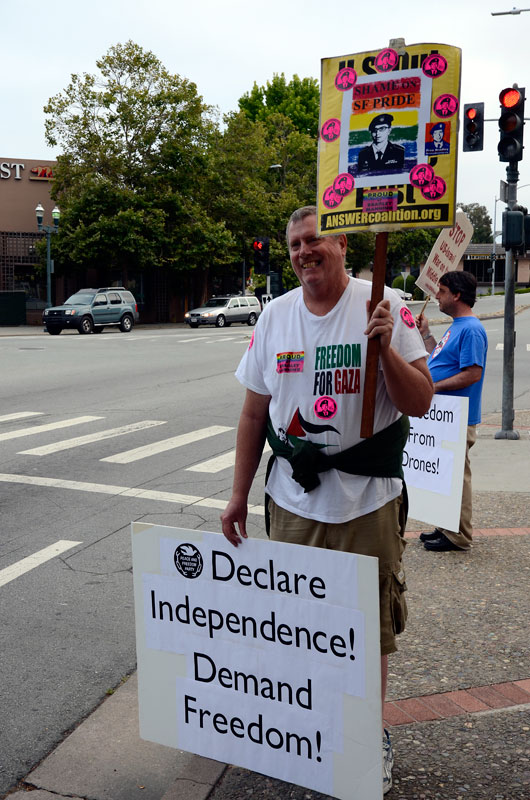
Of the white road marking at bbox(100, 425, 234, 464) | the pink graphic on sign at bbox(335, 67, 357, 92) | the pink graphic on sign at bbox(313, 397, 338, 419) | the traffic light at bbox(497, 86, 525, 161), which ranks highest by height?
the traffic light at bbox(497, 86, 525, 161)

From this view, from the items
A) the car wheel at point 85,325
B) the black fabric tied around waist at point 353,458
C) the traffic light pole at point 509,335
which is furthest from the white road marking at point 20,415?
the car wheel at point 85,325

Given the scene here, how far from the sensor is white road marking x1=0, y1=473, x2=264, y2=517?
23.7 ft

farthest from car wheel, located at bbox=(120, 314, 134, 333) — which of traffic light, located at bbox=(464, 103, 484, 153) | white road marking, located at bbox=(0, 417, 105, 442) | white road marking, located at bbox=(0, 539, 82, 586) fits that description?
white road marking, located at bbox=(0, 539, 82, 586)

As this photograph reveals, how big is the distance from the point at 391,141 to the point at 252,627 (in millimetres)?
1647

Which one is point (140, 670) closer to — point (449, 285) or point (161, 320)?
point (449, 285)

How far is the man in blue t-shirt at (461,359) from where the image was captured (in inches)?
214

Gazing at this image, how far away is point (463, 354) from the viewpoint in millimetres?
5430

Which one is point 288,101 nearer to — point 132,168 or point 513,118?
point 132,168

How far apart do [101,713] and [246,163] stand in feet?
147

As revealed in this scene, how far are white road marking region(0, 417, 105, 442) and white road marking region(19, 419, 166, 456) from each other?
2.18 feet

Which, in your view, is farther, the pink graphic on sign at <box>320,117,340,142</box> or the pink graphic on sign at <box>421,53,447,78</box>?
the pink graphic on sign at <box>320,117,340,142</box>

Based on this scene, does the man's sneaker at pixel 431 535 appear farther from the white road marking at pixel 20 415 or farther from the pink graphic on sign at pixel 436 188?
the white road marking at pixel 20 415

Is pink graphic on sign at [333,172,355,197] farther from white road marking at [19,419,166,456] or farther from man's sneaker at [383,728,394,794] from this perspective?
white road marking at [19,419,166,456]

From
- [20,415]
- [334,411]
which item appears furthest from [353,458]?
[20,415]
